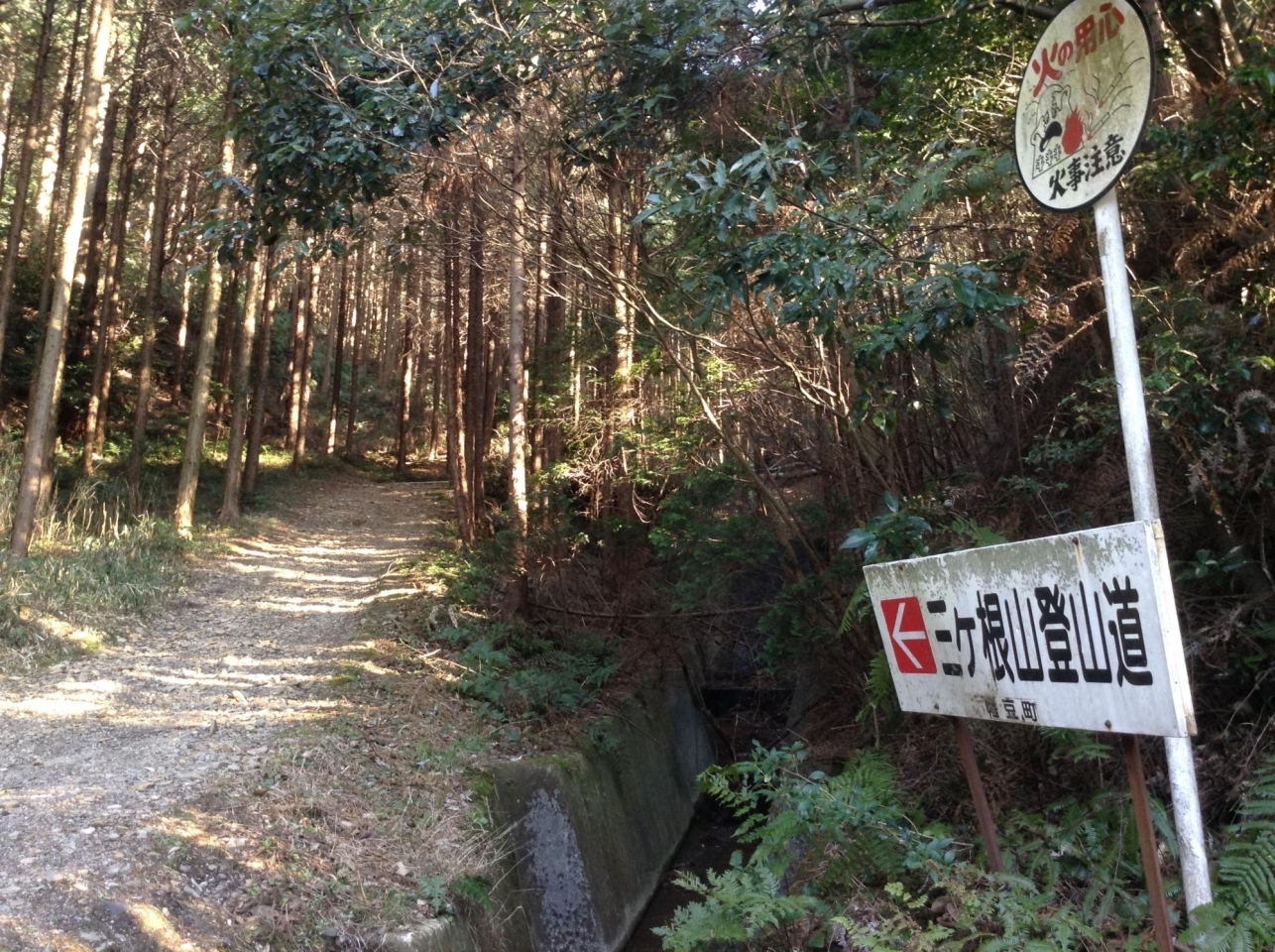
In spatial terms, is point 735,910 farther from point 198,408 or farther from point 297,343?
point 297,343

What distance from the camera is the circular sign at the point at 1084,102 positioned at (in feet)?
11.7

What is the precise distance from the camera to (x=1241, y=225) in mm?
5098

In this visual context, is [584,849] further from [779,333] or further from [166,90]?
[166,90]

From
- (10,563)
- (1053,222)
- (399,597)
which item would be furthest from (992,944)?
(10,563)

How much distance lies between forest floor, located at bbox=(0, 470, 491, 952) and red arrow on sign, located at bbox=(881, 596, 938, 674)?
11.0 feet

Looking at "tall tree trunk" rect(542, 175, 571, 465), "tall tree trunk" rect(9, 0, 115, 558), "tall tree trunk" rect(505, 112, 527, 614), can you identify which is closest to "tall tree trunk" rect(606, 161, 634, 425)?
"tall tree trunk" rect(542, 175, 571, 465)

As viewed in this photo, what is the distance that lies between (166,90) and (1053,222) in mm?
16619

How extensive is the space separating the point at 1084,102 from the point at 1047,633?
213 cm

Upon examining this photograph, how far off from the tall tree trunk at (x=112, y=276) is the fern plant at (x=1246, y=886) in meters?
17.8

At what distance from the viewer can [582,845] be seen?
820 cm

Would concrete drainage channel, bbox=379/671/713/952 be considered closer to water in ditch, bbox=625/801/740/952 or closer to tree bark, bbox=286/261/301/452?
water in ditch, bbox=625/801/740/952

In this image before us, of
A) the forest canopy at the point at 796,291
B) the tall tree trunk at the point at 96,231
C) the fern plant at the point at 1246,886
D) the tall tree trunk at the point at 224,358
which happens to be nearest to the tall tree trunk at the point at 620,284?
the forest canopy at the point at 796,291

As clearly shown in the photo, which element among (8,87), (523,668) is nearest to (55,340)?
(523,668)

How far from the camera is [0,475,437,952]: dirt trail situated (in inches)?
187
